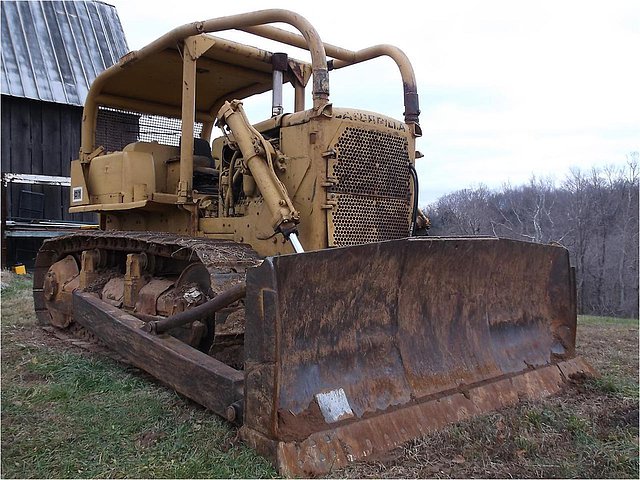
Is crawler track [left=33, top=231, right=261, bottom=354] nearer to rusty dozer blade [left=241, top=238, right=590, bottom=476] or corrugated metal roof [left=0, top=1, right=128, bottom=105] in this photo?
rusty dozer blade [left=241, top=238, right=590, bottom=476]

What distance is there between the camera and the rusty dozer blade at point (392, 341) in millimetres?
2926

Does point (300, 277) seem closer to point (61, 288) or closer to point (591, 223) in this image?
point (61, 288)

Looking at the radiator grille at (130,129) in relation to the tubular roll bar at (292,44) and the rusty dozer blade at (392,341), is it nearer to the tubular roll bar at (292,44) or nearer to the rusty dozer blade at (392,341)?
Answer: the tubular roll bar at (292,44)

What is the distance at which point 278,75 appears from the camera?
535cm

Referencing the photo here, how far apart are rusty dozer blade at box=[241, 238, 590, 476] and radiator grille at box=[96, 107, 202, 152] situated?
381cm

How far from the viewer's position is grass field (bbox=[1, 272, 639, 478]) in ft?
9.22

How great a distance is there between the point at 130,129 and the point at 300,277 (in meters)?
4.38

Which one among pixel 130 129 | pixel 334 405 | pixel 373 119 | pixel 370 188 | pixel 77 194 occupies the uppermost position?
pixel 130 129

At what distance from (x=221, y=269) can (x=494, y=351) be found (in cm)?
191

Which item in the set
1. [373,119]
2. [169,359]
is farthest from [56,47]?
[169,359]

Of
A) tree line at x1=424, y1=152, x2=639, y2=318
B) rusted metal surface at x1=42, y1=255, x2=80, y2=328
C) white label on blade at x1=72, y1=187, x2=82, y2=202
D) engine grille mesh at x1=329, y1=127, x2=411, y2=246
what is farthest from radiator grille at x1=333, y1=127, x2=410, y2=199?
tree line at x1=424, y1=152, x2=639, y2=318

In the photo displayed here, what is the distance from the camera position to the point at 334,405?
3082mm

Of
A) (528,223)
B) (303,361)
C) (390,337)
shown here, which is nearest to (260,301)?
(303,361)

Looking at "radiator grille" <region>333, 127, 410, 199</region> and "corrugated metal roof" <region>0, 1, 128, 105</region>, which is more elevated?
"corrugated metal roof" <region>0, 1, 128, 105</region>
